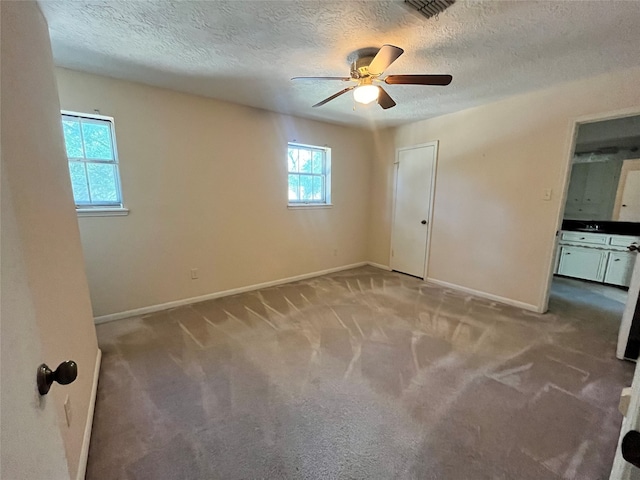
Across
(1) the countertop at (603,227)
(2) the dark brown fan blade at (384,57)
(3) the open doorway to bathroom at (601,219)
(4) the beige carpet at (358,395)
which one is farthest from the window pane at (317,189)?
(1) the countertop at (603,227)

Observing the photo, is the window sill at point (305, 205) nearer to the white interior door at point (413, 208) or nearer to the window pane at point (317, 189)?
the window pane at point (317, 189)

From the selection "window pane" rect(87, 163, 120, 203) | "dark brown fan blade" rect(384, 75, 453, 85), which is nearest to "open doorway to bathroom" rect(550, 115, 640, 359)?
"dark brown fan blade" rect(384, 75, 453, 85)

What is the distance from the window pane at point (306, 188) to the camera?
4223mm

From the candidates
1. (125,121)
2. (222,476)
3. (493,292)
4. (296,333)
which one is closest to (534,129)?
(493,292)

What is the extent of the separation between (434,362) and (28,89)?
9.65 ft

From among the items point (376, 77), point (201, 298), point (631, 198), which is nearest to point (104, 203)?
point (201, 298)

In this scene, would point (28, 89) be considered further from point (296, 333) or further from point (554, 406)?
point (554, 406)

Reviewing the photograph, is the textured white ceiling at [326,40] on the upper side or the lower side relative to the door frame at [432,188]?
upper

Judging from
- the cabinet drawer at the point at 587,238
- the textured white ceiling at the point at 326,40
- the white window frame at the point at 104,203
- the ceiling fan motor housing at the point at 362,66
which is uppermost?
the textured white ceiling at the point at 326,40

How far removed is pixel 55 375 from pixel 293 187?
3673 mm

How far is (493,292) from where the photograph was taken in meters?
3.48

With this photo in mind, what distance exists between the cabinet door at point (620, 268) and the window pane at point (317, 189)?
437 centimetres

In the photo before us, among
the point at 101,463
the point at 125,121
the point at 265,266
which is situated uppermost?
the point at 125,121

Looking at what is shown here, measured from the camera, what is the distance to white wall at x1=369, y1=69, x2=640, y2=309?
2.77 m
